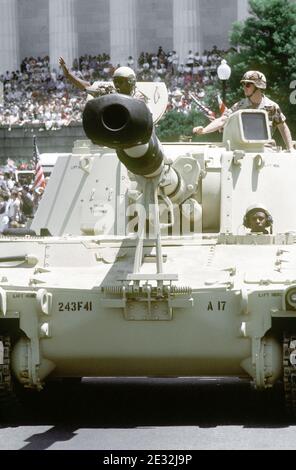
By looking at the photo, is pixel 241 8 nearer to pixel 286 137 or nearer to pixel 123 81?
pixel 286 137

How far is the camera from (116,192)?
669 inches

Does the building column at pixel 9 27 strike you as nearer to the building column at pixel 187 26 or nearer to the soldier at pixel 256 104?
the building column at pixel 187 26

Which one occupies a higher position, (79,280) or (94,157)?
(94,157)

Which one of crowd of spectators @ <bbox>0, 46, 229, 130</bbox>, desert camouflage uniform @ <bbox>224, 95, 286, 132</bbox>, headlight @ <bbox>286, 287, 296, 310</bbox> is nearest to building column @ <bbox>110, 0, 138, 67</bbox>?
crowd of spectators @ <bbox>0, 46, 229, 130</bbox>

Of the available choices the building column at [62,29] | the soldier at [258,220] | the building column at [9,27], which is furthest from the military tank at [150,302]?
the building column at [9,27]

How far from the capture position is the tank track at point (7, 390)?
1407 centimetres

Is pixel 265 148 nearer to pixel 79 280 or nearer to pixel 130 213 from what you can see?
pixel 130 213

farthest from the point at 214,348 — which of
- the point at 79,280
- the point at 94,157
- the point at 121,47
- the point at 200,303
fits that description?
the point at 121,47

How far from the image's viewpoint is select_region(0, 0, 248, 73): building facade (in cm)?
7669

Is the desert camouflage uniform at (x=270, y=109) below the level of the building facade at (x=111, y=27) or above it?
below

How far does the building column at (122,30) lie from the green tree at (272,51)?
27.3 m

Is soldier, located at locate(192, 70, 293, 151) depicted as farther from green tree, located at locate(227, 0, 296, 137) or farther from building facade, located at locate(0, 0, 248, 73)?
building facade, located at locate(0, 0, 248, 73)

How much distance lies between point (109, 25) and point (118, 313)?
69.1 m

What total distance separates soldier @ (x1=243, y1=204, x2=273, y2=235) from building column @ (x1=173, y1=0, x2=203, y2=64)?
59.2m
